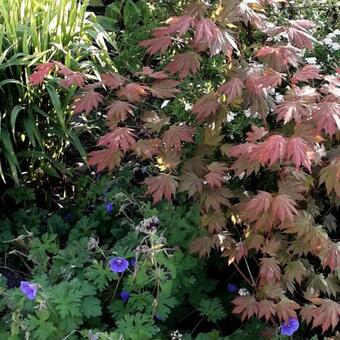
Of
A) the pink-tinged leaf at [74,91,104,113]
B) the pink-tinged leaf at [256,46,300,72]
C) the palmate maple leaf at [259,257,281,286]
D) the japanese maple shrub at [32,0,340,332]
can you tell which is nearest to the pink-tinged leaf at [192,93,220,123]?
the japanese maple shrub at [32,0,340,332]

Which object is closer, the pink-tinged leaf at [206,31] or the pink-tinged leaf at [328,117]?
the pink-tinged leaf at [328,117]

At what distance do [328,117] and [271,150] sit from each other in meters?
0.21

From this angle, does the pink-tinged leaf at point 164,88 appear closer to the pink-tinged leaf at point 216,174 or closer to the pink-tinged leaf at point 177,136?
the pink-tinged leaf at point 177,136

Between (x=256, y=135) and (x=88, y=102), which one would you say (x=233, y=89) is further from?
(x=88, y=102)

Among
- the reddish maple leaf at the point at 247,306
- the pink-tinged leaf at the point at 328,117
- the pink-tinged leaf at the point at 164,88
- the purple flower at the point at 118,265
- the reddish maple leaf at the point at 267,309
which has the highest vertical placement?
the pink-tinged leaf at the point at 328,117

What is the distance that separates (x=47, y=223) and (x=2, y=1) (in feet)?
3.38

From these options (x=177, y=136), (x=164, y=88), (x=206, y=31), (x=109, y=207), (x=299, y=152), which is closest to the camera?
(x=299, y=152)

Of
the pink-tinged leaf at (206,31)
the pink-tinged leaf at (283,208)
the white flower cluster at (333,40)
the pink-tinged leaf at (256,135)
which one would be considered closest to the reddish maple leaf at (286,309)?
the pink-tinged leaf at (283,208)

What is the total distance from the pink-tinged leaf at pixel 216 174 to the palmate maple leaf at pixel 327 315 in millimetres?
523

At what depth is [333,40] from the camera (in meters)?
2.67

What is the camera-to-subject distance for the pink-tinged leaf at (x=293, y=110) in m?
2.00

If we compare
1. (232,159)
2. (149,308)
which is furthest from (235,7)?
(149,308)

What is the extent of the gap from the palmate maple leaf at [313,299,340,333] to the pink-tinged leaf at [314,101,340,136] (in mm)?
574

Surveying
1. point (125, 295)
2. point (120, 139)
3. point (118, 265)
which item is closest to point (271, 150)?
point (120, 139)
